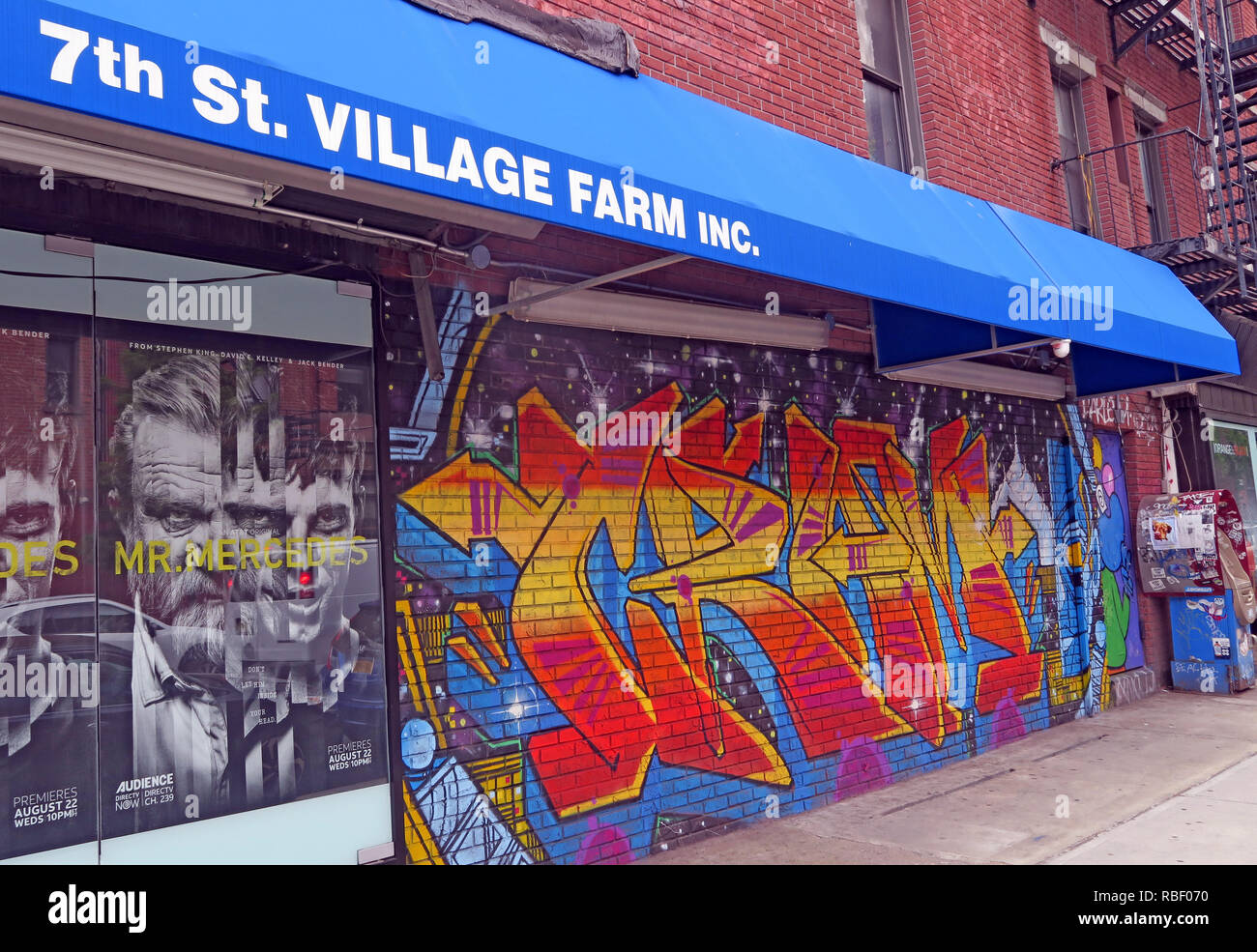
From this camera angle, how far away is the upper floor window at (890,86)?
823 cm

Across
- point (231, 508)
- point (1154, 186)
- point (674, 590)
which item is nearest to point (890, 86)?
point (674, 590)

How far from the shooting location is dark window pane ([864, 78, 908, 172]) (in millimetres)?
8188

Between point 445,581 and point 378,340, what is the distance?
124cm

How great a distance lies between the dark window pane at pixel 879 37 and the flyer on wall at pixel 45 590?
690cm

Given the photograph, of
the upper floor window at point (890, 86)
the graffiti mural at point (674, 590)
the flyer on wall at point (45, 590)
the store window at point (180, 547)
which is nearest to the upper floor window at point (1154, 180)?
the upper floor window at point (890, 86)

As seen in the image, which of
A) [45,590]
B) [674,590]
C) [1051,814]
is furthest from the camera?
[1051,814]

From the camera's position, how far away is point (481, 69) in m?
3.95

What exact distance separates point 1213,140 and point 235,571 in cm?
1017

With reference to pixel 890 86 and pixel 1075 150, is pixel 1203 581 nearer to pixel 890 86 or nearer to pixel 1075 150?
pixel 1075 150

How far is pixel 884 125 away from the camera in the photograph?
830cm

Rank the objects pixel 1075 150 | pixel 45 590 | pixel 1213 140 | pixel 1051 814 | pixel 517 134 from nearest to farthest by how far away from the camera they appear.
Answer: pixel 45 590 → pixel 517 134 → pixel 1051 814 → pixel 1213 140 → pixel 1075 150

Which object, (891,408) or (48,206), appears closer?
(48,206)
